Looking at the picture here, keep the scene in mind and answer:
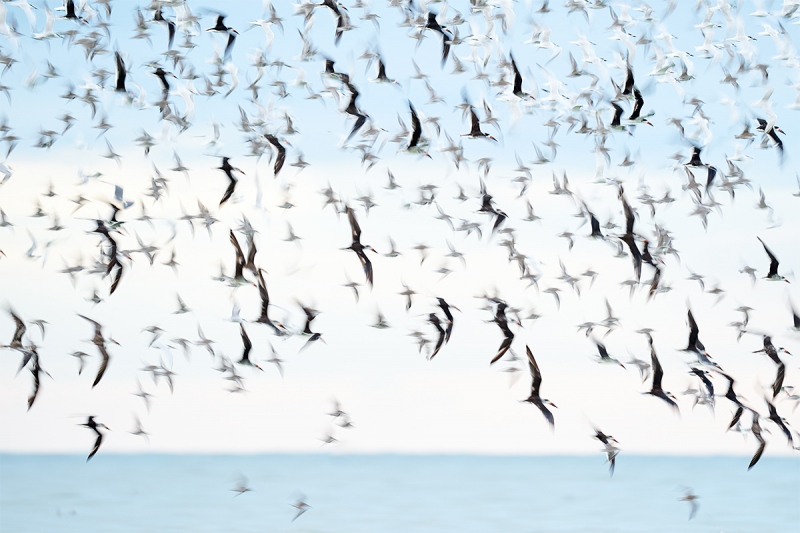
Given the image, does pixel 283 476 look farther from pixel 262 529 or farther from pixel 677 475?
pixel 262 529

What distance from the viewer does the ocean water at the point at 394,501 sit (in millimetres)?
37594

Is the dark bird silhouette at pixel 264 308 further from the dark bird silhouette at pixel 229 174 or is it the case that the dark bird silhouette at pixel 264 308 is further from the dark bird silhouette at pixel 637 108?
the dark bird silhouette at pixel 637 108

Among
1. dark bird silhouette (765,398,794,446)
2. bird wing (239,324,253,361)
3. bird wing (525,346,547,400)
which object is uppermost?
bird wing (525,346,547,400)

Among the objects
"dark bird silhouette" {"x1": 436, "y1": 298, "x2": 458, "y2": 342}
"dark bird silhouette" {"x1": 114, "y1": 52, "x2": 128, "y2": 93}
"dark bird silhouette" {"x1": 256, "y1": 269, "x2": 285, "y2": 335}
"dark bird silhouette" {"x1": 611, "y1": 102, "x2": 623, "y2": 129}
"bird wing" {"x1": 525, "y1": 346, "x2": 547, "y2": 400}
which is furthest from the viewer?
"dark bird silhouette" {"x1": 611, "y1": 102, "x2": 623, "y2": 129}

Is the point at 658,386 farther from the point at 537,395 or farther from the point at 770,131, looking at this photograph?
the point at 770,131

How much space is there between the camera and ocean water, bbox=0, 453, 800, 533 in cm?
3759

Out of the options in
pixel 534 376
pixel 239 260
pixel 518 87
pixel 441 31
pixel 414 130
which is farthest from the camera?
pixel 441 31

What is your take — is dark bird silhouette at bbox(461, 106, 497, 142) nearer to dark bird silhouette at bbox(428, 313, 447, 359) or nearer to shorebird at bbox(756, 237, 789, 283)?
dark bird silhouette at bbox(428, 313, 447, 359)

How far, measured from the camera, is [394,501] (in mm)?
46312

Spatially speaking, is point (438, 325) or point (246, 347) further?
point (438, 325)

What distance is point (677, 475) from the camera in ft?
239

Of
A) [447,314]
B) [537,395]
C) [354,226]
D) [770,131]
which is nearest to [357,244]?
[354,226]

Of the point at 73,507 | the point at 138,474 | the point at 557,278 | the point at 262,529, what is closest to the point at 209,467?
the point at 138,474

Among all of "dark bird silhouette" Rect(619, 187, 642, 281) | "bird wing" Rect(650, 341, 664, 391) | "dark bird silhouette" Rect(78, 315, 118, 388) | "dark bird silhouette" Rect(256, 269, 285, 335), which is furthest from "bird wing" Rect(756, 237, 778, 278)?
"dark bird silhouette" Rect(78, 315, 118, 388)
